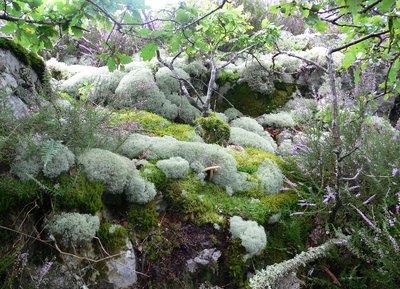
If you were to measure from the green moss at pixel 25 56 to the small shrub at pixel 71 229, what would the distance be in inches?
77.6

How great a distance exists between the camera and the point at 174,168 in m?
3.17

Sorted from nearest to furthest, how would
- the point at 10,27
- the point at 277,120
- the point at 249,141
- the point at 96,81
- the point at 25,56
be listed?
the point at 10,27 → the point at 25,56 → the point at 249,141 → the point at 96,81 → the point at 277,120

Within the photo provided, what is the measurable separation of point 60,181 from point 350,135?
274 centimetres

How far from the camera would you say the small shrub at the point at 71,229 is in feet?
7.35

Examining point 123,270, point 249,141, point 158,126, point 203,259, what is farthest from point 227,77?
point 123,270

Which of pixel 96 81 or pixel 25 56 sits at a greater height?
pixel 25 56

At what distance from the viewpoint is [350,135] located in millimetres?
3246

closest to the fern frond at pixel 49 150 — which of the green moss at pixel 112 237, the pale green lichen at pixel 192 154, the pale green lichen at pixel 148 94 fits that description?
the green moss at pixel 112 237

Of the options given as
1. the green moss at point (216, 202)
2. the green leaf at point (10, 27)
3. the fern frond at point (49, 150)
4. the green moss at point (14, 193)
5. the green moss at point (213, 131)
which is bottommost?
the green moss at point (216, 202)

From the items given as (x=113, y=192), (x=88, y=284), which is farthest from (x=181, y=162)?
(x=88, y=284)

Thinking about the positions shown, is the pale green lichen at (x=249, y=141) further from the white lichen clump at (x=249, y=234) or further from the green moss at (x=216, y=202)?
the white lichen clump at (x=249, y=234)

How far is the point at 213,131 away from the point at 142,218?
1.98 m

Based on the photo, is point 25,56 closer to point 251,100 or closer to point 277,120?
point 251,100

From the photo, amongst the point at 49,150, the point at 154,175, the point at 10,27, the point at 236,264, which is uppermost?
the point at 10,27
